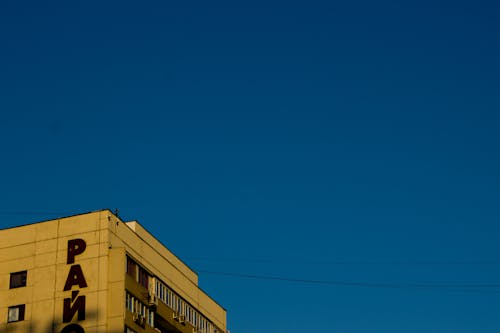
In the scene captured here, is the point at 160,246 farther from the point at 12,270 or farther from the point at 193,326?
the point at 12,270

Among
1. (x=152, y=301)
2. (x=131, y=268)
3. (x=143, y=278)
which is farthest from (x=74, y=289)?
(x=152, y=301)

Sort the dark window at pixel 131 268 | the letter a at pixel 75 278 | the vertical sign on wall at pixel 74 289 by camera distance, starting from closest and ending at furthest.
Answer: the vertical sign on wall at pixel 74 289 → the letter a at pixel 75 278 → the dark window at pixel 131 268

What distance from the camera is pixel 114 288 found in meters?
93.4

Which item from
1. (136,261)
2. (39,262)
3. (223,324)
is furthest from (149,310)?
(223,324)

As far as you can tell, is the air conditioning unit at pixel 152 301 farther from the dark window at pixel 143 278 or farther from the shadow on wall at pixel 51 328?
the shadow on wall at pixel 51 328

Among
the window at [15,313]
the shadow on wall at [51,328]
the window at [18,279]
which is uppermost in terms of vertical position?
the window at [18,279]

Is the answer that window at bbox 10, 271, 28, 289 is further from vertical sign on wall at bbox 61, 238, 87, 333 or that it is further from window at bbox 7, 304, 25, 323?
vertical sign on wall at bbox 61, 238, 87, 333

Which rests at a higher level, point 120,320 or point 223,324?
point 223,324

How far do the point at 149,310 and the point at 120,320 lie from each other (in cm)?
816

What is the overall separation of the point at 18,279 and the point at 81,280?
25.1ft

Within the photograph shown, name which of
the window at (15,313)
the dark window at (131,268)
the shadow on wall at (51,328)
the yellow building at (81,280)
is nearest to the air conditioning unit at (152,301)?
the yellow building at (81,280)

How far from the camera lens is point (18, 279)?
98125 millimetres

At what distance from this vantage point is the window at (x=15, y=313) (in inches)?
3787

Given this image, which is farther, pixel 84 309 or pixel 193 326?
pixel 193 326
